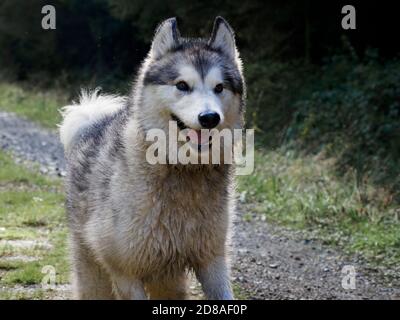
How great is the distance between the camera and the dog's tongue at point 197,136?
4559 mm

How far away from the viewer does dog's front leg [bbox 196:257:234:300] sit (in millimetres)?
4684

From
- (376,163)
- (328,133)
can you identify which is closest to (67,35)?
(328,133)

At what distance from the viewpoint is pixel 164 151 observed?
4.66 m

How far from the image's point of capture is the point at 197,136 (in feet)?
15.0

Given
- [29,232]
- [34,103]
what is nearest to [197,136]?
[29,232]

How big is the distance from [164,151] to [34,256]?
109 inches

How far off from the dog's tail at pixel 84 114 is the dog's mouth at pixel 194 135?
4.50 ft

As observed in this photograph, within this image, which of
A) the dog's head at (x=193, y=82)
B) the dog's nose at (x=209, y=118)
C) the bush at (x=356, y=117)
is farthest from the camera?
the bush at (x=356, y=117)

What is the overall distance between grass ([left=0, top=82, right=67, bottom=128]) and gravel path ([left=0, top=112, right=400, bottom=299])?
8866 mm

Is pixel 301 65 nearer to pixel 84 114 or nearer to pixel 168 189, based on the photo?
pixel 84 114

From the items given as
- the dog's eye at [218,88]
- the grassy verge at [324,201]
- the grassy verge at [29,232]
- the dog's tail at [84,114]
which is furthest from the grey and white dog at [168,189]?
the grassy verge at [324,201]

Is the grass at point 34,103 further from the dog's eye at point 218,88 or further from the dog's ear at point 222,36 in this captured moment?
the dog's eye at point 218,88

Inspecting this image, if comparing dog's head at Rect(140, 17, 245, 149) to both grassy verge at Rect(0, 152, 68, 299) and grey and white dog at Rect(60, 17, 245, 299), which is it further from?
grassy verge at Rect(0, 152, 68, 299)

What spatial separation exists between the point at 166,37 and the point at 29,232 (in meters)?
3.59
